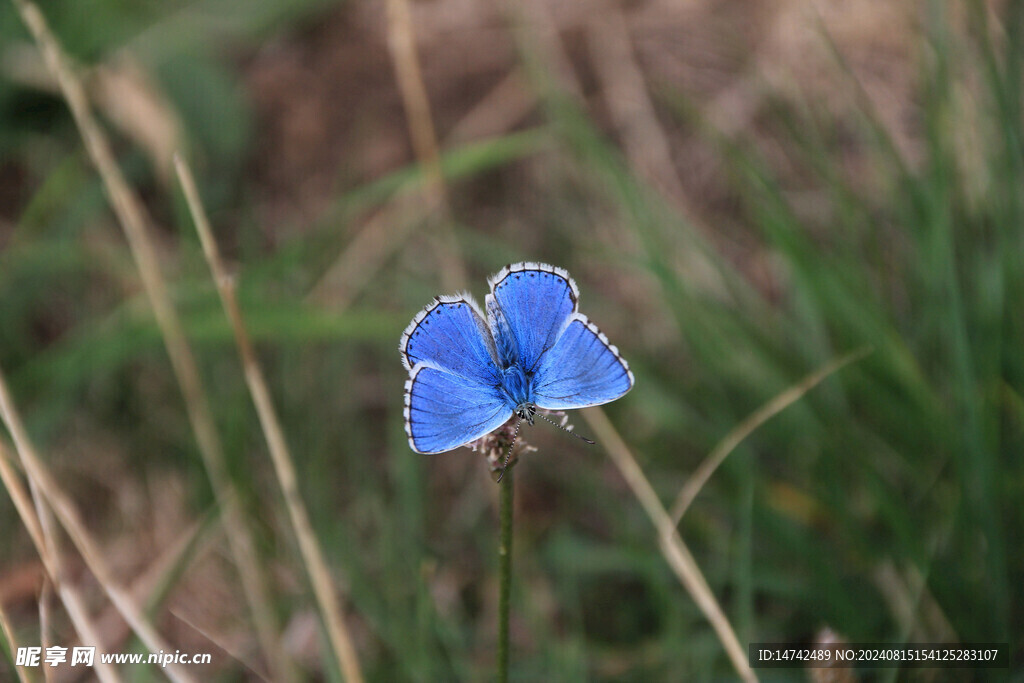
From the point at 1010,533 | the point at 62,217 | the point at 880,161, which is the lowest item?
the point at 1010,533

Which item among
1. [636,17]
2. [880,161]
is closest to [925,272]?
[880,161]

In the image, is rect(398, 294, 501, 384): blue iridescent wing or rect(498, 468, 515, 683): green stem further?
rect(398, 294, 501, 384): blue iridescent wing

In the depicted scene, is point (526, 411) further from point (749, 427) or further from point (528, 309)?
point (749, 427)

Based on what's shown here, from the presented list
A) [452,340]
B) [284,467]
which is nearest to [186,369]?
[284,467]

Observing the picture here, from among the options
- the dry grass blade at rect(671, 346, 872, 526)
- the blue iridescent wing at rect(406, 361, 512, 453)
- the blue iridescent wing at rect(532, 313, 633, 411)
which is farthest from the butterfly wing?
the dry grass blade at rect(671, 346, 872, 526)

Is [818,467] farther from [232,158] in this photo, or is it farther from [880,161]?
[232,158]

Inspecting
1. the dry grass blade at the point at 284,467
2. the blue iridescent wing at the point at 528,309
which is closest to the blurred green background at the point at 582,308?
the dry grass blade at the point at 284,467

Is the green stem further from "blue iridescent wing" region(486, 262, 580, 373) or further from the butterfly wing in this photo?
"blue iridescent wing" region(486, 262, 580, 373)
